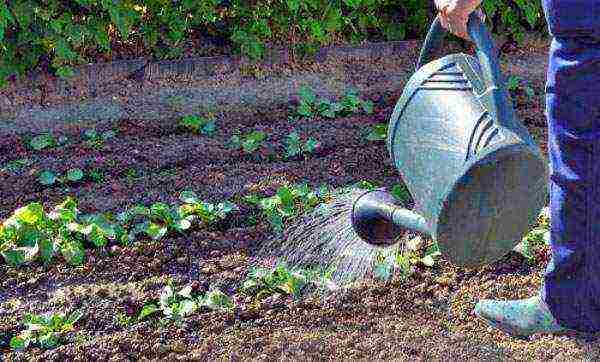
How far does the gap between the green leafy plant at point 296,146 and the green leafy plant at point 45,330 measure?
1578mm

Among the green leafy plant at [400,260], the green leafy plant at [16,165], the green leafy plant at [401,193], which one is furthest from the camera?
the green leafy plant at [16,165]

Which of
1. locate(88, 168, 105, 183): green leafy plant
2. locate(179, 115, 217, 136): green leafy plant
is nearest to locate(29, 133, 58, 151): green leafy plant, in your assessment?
locate(88, 168, 105, 183): green leafy plant

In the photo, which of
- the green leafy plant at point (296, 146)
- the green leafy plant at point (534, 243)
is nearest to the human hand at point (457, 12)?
the green leafy plant at point (534, 243)

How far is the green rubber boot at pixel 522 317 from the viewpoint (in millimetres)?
2902

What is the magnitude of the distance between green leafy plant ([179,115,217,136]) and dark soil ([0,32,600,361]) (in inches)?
6.9

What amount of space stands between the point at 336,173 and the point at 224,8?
146 centimetres

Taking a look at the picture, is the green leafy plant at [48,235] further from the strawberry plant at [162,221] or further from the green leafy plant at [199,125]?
the green leafy plant at [199,125]

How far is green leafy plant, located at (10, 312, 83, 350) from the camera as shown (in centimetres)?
307

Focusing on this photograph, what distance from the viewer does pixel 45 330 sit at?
312 cm

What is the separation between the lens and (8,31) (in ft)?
16.0

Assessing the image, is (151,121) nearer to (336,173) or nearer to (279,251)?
(336,173)

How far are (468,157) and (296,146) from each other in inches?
83.3

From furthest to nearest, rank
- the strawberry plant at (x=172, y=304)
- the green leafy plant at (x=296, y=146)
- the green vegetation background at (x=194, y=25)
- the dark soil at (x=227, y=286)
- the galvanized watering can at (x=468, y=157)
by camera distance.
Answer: the green vegetation background at (x=194, y=25) < the green leafy plant at (x=296, y=146) < the strawberry plant at (x=172, y=304) < the dark soil at (x=227, y=286) < the galvanized watering can at (x=468, y=157)

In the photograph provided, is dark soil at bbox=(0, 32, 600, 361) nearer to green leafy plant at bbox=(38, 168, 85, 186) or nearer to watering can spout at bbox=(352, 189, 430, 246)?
green leafy plant at bbox=(38, 168, 85, 186)
